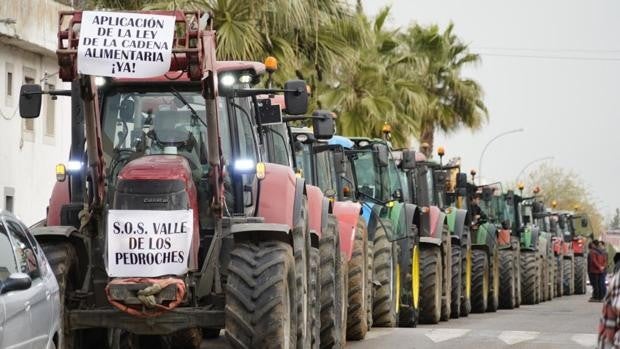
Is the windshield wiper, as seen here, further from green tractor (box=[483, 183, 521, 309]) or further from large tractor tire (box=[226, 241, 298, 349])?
green tractor (box=[483, 183, 521, 309])

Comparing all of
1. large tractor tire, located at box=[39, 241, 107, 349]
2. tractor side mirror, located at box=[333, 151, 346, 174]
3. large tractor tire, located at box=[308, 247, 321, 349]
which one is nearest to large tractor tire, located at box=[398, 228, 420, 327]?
tractor side mirror, located at box=[333, 151, 346, 174]

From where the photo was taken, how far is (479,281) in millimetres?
33062

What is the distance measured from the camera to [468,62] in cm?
5409

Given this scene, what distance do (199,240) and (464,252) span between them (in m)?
18.3

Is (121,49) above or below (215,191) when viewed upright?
above

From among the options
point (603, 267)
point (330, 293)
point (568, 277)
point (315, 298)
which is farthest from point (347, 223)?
point (568, 277)

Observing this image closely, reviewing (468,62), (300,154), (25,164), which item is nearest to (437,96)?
(468,62)

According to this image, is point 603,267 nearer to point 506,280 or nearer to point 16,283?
point 506,280

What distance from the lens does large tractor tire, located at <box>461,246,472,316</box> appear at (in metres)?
31.6

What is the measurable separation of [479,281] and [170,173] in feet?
64.4

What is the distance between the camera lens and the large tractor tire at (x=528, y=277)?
4031 centimetres

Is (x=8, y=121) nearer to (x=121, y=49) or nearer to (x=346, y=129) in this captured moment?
(x=346, y=129)

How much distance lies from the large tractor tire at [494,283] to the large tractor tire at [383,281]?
10487mm

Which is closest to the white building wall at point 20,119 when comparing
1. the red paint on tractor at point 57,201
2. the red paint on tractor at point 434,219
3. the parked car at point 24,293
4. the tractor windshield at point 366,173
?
the red paint on tractor at point 434,219
